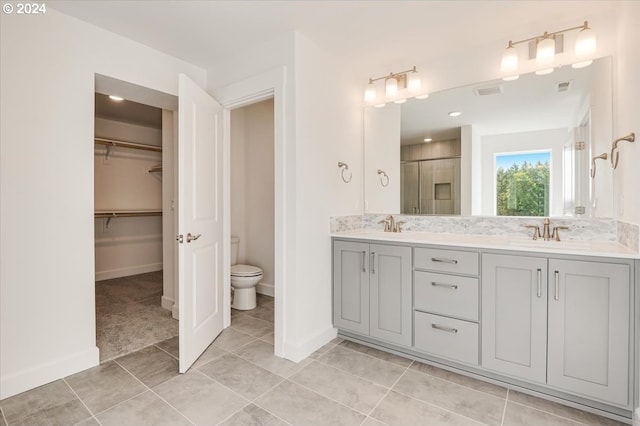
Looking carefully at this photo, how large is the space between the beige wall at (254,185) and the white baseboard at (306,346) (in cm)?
146

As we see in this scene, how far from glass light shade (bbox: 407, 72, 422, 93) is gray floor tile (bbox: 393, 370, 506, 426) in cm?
221

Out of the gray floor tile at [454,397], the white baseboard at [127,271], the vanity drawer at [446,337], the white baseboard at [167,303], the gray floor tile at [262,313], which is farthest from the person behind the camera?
the white baseboard at [127,271]

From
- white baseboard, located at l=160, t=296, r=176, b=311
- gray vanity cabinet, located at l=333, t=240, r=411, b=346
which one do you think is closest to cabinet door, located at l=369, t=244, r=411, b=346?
gray vanity cabinet, located at l=333, t=240, r=411, b=346

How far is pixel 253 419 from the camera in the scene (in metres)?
1.65

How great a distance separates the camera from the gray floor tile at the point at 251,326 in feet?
9.22

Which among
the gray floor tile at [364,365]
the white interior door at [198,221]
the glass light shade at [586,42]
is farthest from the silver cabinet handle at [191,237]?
the glass light shade at [586,42]

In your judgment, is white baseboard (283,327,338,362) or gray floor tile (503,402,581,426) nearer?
gray floor tile (503,402,581,426)

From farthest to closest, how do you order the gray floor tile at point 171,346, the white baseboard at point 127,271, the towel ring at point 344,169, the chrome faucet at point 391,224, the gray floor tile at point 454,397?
the white baseboard at point 127,271, the chrome faucet at point 391,224, the towel ring at point 344,169, the gray floor tile at point 171,346, the gray floor tile at point 454,397

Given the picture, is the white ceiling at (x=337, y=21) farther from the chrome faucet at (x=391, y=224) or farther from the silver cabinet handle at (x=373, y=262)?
the silver cabinet handle at (x=373, y=262)

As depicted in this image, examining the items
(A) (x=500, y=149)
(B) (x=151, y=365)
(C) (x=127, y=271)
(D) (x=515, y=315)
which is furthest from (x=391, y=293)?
(C) (x=127, y=271)

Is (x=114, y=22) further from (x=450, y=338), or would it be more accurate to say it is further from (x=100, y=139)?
(x=450, y=338)

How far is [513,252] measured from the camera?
1877mm

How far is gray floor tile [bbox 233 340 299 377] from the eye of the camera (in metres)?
2.16

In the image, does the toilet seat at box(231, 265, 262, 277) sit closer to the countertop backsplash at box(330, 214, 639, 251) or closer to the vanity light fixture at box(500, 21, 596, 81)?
the countertop backsplash at box(330, 214, 639, 251)
